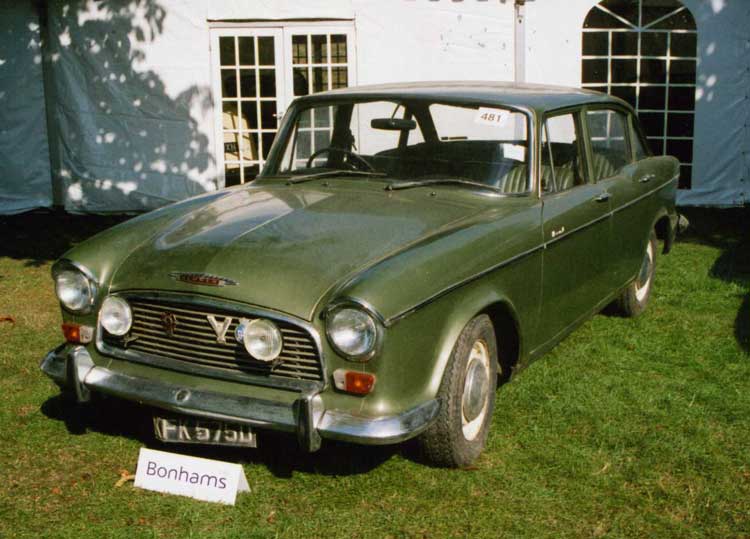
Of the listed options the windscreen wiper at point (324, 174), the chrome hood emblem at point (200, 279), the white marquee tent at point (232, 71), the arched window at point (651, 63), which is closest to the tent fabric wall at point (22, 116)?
the white marquee tent at point (232, 71)

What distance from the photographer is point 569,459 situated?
420cm

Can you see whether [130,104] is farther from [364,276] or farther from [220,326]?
[364,276]

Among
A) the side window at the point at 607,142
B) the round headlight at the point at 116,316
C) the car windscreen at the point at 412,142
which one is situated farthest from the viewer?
the side window at the point at 607,142

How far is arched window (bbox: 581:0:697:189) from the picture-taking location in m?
11.2

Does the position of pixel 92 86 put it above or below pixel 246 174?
above

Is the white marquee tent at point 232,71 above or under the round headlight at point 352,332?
above

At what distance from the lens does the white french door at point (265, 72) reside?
1126 centimetres

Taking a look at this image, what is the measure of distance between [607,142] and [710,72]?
5881 mm

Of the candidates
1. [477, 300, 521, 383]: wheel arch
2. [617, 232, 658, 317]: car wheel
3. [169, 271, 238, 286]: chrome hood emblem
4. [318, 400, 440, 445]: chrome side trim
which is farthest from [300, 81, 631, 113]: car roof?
[318, 400, 440, 445]: chrome side trim

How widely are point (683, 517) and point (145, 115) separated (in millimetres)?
9086

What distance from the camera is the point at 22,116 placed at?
11.4 metres

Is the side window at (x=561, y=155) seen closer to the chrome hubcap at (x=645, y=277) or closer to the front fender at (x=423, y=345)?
the front fender at (x=423, y=345)

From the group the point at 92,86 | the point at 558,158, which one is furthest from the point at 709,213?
the point at 92,86

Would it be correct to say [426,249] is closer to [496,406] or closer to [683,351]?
[496,406]
